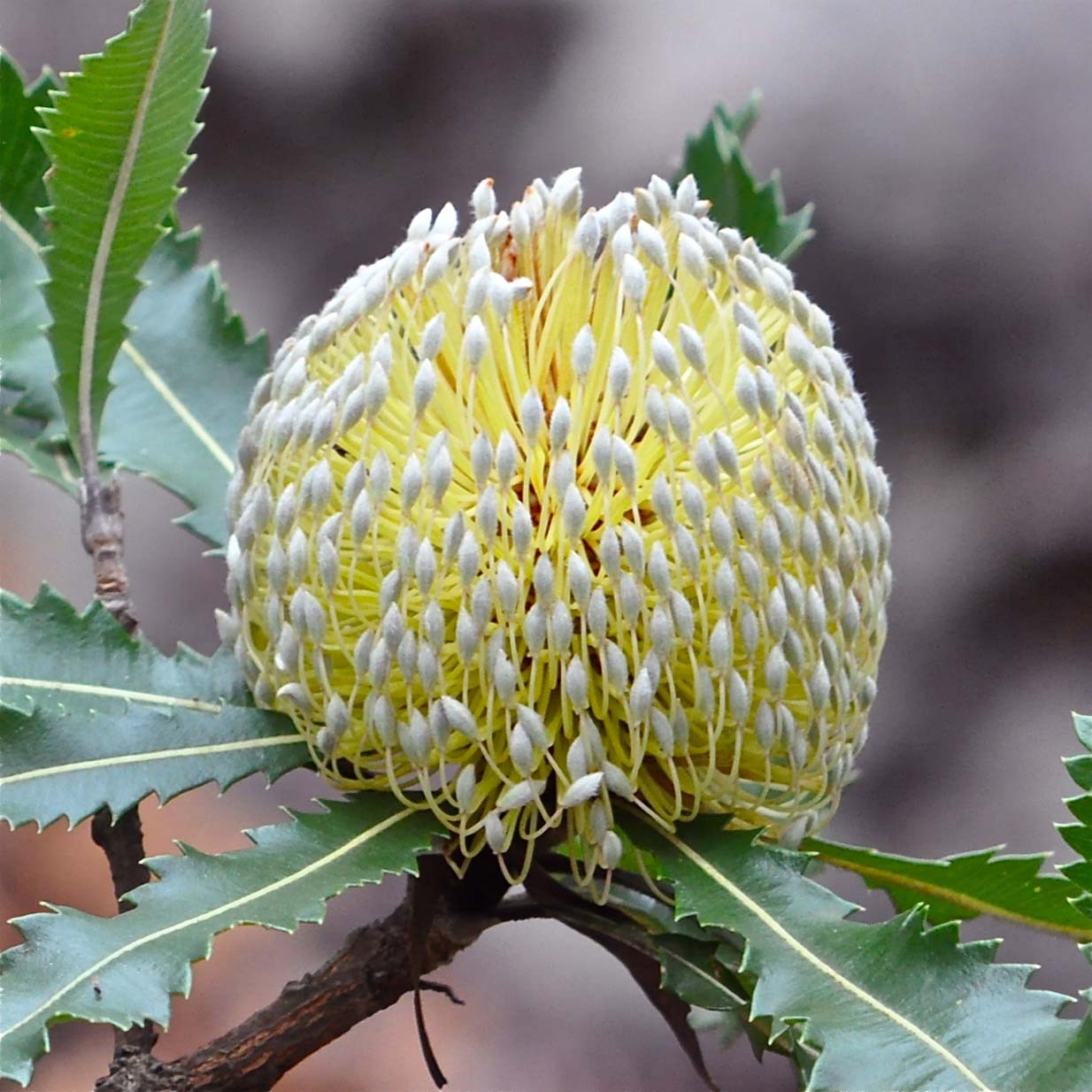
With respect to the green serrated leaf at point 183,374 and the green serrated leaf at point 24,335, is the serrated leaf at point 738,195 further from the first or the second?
the green serrated leaf at point 24,335

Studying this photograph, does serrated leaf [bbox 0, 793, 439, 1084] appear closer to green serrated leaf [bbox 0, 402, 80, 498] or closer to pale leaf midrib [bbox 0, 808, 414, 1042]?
pale leaf midrib [bbox 0, 808, 414, 1042]

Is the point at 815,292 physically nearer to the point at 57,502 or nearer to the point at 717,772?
the point at 57,502

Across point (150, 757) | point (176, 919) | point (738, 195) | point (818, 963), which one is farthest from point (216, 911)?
point (738, 195)

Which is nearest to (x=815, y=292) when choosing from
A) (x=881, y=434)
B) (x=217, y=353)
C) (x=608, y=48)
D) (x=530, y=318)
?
(x=881, y=434)

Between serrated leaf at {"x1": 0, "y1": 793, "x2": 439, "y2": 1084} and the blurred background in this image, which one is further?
the blurred background

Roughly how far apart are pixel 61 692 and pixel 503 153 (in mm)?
1618

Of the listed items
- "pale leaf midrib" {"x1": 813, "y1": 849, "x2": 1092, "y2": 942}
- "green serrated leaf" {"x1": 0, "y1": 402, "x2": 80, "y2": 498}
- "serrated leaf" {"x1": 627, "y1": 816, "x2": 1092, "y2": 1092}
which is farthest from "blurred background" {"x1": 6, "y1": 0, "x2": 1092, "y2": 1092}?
"serrated leaf" {"x1": 627, "y1": 816, "x2": 1092, "y2": 1092}

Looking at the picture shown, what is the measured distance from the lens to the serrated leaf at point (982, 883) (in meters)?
0.63

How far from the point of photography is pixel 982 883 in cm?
64

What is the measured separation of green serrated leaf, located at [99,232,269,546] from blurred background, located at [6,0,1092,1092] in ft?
3.70

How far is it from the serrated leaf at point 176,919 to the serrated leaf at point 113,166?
12.5 inches

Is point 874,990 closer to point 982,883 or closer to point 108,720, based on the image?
point 982,883

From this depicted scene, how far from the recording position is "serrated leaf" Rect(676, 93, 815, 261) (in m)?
0.91

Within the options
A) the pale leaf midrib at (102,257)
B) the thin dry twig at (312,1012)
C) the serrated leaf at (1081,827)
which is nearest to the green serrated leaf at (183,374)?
the pale leaf midrib at (102,257)
